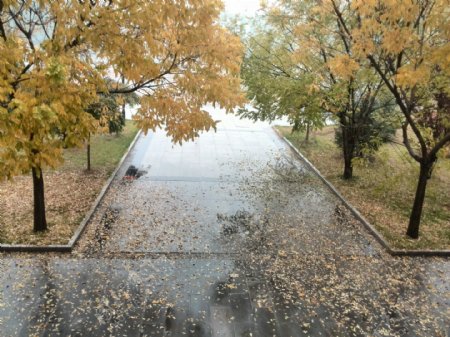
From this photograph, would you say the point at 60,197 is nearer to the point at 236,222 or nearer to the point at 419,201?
the point at 236,222

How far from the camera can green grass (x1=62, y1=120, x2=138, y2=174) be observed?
1271cm

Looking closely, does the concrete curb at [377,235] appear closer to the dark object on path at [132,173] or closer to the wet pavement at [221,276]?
the wet pavement at [221,276]

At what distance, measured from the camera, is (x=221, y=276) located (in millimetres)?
7074

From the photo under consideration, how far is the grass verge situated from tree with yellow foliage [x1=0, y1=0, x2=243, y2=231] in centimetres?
170

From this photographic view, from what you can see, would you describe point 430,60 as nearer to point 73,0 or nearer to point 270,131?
point 73,0

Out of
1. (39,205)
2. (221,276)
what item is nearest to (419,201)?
(221,276)

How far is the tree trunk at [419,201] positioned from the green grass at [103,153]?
26.8 feet

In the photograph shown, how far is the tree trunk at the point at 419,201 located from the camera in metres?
8.48

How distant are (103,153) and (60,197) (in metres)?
4.16

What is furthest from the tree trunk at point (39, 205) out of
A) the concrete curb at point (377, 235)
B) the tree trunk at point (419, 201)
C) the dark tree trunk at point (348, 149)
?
the dark tree trunk at point (348, 149)

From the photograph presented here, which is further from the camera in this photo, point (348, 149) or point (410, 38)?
point (348, 149)

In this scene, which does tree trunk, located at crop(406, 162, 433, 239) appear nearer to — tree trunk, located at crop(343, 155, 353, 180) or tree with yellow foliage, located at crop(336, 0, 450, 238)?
tree with yellow foliage, located at crop(336, 0, 450, 238)

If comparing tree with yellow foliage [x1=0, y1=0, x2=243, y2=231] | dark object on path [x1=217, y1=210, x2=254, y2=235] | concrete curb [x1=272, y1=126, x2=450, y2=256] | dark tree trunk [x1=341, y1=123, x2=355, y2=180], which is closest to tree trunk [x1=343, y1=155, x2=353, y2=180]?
dark tree trunk [x1=341, y1=123, x2=355, y2=180]

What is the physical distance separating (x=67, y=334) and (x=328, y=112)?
9.13 meters
